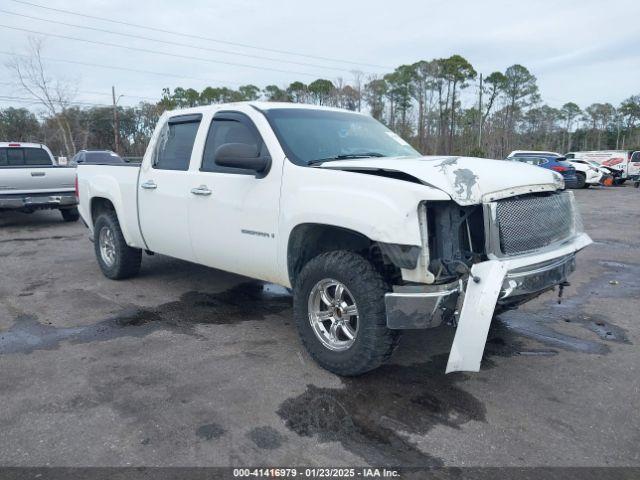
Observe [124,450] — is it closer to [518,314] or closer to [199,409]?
[199,409]

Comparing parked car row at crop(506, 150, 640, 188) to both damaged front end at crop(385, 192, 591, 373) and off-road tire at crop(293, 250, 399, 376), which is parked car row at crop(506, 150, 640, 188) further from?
off-road tire at crop(293, 250, 399, 376)

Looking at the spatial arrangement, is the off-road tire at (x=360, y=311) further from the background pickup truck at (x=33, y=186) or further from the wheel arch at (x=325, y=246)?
the background pickup truck at (x=33, y=186)

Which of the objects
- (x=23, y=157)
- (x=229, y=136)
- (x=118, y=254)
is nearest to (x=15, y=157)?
(x=23, y=157)

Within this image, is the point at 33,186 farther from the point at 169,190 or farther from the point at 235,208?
the point at 235,208

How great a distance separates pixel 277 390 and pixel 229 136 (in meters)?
2.34

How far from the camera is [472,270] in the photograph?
124 inches

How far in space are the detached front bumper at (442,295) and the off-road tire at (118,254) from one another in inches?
160

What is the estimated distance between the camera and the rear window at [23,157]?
11.7 m

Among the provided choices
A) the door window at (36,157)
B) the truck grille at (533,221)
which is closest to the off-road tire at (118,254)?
the truck grille at (533,221)

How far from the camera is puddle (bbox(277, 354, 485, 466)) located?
2.83m

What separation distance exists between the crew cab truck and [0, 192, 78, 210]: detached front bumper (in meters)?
6.43

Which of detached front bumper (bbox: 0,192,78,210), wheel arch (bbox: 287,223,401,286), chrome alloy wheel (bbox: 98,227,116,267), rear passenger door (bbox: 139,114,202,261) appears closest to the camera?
wheel arch (bbox: 287,223,401,286)

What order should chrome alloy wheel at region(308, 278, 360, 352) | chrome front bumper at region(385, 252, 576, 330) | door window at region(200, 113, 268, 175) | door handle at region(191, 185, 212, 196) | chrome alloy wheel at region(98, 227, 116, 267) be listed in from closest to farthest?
chrome front bumper at region(385, 252, 576, 330)
chrome alloy wheel at region(308, 278, 360, 352)
door window at region(200, 113, 268, 175)
door handle at region(191, 185, 212, 196)
chrome alloy wheel at region(98, 227, 116, 267)

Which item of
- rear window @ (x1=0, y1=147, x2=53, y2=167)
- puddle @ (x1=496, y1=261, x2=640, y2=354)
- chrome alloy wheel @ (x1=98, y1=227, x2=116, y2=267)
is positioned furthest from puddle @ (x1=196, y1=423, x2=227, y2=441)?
rear window @ (x1=0, y1=147, x2=53, y2=167)
